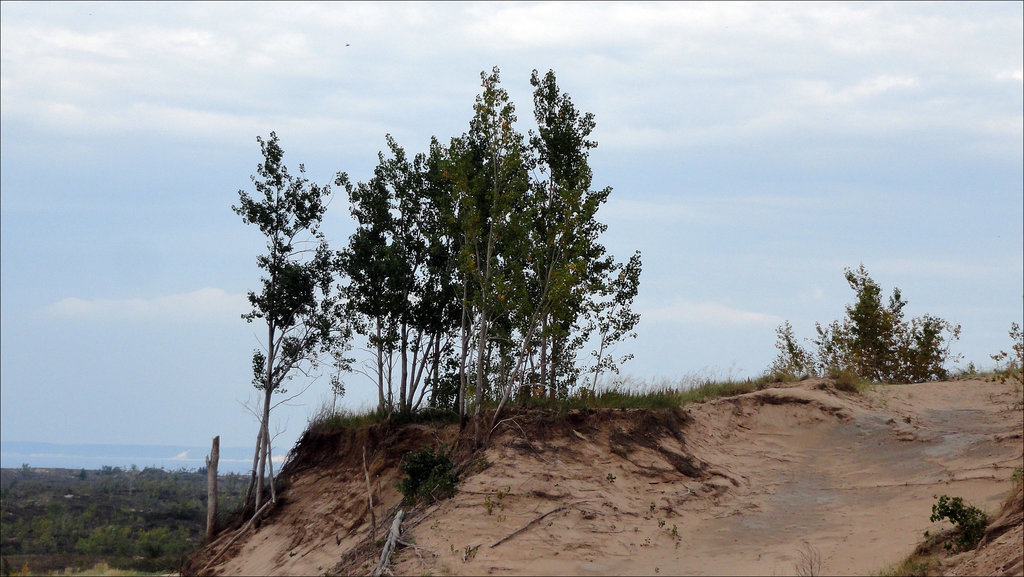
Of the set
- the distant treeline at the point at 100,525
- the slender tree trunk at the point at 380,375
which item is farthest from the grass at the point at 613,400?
the distant treeline at the point at 100,525

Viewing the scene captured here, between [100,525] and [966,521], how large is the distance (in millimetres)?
52298

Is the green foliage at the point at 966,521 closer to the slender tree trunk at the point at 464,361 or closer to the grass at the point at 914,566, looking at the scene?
the grass at the point at 914,566

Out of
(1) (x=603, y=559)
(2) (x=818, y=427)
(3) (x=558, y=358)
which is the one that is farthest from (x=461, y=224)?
(2) (x=818, y=427)

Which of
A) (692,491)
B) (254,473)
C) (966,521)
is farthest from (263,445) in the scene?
(966,521)

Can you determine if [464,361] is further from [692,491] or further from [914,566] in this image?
[914,566]

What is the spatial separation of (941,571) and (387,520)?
933 centimetres

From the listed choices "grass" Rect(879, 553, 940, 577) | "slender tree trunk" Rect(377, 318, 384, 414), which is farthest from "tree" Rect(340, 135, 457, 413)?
"grass" Rect(879, 553, 940, 577)

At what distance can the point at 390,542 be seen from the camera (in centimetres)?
1416

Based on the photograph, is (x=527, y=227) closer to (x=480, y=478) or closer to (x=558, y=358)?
(x=558, y=358)

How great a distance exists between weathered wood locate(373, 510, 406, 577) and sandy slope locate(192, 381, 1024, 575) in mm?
202

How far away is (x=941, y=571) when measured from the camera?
442 inches

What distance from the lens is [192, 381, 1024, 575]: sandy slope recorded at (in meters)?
13.4

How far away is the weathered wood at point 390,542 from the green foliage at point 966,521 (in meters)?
8.48

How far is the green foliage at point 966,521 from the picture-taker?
11688mm
